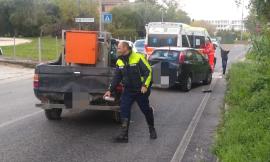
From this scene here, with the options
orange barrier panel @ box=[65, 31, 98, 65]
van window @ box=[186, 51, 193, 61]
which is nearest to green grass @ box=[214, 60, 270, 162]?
orange barrier panel @ box=[65, 31, 98, 65]

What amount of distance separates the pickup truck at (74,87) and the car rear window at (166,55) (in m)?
7.26

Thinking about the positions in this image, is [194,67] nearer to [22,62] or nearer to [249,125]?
[249,125]

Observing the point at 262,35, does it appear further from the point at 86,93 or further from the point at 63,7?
the point at 63,7

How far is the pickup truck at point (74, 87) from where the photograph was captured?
31.5 ft

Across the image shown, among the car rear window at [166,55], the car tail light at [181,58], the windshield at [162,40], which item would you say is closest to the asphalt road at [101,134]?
the car tail light at [181,58]

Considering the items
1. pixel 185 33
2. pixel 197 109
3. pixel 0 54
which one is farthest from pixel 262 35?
pixel 0 54

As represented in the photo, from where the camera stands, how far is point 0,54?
30.9 m

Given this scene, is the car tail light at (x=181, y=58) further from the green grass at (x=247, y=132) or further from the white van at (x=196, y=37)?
the white van at (x=196, y=37)

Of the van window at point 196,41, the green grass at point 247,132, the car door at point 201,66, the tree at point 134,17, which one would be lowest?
the green grass at point 247,132

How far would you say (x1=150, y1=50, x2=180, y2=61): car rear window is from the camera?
16.9 meters

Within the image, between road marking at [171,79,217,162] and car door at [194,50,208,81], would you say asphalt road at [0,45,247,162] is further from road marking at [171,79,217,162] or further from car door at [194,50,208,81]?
car door at [194,50,208,81]

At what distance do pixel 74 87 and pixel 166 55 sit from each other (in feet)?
26.0

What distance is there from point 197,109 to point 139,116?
194 centimetres

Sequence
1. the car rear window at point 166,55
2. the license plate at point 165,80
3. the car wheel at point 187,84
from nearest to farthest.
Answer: the license plate at point 165,80 < the car wheel at point 187,84 < the car rear window at point 166,55
